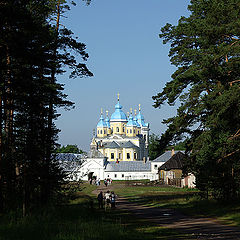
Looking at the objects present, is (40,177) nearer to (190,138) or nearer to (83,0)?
(83,0)

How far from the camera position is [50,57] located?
1980 centimetres

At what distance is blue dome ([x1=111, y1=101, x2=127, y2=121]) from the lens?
130 meters

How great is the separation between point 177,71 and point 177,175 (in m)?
35.6

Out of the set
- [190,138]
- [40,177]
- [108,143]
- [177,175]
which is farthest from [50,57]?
[108,143]

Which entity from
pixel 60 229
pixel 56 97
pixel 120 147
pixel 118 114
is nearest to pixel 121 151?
pixel 120 147

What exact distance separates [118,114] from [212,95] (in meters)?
109

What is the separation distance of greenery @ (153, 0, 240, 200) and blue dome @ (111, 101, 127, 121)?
337 feet

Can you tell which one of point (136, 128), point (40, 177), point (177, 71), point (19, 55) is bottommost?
point (40, 177)

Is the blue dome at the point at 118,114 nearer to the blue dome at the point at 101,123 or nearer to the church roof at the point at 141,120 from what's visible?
the blue dome at the point at 101,123

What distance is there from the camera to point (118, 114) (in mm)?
130875

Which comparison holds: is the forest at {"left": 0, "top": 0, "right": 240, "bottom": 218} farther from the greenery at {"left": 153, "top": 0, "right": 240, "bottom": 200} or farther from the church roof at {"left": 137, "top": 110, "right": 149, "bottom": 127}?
the church roof at {"left": 137, "top": 110, "right": 149, "bottom": 127}

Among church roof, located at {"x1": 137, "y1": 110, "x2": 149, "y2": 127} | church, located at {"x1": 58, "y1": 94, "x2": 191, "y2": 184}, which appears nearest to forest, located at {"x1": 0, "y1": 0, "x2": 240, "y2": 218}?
church, located at {"x1": 58, "y1": 94, "x2": 191, "y2": 184}

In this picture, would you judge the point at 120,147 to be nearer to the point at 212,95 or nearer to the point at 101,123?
the point at 101,123

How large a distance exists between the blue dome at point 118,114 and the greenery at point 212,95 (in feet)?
337
